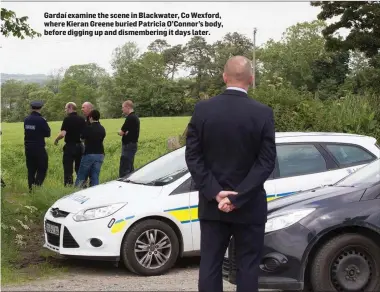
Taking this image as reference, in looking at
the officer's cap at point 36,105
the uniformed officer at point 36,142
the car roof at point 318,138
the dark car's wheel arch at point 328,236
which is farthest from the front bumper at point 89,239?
the officer's cap at point 36,105

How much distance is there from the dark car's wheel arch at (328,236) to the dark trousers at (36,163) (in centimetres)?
765

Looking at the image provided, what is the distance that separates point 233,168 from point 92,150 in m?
7.70

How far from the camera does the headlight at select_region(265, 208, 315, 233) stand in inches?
221

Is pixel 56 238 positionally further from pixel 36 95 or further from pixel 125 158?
pixel 36 95

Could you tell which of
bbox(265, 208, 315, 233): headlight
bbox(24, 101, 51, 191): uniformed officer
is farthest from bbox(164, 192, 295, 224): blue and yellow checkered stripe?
bbox(24, 101, 51, 191): uniformed officer

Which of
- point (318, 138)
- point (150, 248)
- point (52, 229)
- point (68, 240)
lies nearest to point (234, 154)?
point (150, 248)

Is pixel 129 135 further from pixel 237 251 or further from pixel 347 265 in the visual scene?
pixel 237 251

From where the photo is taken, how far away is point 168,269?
7.18 meters

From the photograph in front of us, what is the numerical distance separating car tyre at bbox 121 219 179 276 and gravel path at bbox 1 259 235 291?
12cm

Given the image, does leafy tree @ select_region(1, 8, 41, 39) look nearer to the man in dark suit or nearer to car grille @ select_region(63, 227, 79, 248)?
car grille @ select_region(63, 227, 79, 248)

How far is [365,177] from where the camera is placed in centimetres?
624

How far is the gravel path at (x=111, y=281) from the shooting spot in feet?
21.1

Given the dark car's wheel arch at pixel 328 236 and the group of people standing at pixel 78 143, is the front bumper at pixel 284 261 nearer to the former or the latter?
the dark car's wheel arch at pixel 328 236

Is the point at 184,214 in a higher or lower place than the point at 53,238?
higher
